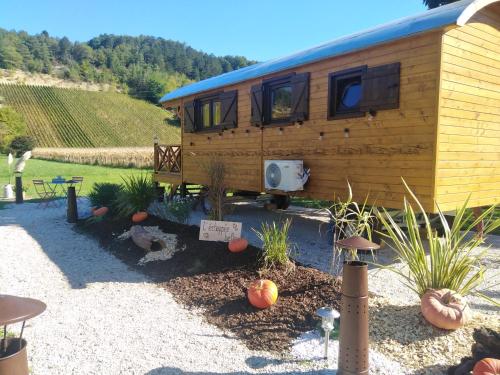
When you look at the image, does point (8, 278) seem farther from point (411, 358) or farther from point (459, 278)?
point (459, 278)

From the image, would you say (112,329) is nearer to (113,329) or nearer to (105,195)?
(113,329)

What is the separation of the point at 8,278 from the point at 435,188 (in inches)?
235

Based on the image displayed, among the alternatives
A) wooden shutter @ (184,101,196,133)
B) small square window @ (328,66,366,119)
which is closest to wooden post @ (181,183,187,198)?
wooden shutter @ (184,101,196,133)

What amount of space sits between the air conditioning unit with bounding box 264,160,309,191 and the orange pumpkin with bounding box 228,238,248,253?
80.0 inches

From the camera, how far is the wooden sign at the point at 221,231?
5.66m

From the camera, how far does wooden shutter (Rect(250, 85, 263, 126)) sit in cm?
824

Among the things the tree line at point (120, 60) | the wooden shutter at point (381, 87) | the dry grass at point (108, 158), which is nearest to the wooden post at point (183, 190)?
the wooden shutter at point (381, 87)

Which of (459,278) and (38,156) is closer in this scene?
(459,278)

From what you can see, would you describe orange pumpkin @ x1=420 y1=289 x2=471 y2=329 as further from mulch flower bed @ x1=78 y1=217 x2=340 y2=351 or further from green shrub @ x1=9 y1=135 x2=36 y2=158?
green shrub @ x1=9 y1=135 x2=36 y2=158

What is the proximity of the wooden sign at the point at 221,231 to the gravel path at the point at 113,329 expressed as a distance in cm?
103

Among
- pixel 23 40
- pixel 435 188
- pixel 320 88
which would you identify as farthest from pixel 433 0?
pixel 23 40

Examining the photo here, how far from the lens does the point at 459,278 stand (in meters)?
3.69

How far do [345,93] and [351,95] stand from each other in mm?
148

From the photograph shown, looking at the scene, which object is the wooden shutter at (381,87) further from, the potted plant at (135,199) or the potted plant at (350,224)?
the potted plant at (135,199)
